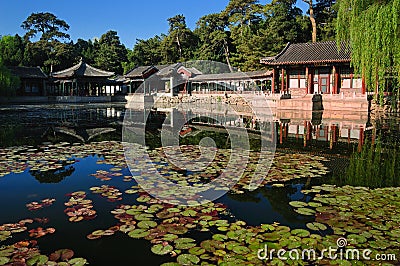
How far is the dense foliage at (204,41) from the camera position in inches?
1390

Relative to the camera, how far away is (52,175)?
6.41 metres

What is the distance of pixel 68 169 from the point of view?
692 cm

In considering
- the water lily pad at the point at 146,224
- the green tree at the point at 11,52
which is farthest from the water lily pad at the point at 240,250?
the green tree at the point at 11,52

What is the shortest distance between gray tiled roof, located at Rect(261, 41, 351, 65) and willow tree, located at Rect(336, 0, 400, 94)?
9.08 meters

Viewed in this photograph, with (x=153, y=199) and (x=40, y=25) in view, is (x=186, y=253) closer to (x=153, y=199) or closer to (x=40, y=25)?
(x=153, y=199)

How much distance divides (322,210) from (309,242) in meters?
1.06

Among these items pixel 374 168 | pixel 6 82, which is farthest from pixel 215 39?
pixel 374 168

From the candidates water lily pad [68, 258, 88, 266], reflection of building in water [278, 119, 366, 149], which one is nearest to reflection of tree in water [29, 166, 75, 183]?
water lily pad [68, 258, 88, 266]

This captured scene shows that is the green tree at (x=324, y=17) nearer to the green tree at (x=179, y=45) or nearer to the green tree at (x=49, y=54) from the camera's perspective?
the green tree at (x=179, y=45)

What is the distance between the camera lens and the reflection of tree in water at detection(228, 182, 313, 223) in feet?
14.6

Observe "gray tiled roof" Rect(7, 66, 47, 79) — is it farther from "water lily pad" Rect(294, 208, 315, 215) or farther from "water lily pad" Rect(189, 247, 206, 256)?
"water lily pad" Rect(189, 247, 206, 256)

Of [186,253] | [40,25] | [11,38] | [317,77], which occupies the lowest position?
[186,253]

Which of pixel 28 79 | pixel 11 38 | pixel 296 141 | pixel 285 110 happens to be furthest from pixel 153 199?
pixel 11 38

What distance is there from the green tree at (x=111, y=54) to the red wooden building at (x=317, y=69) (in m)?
35.8
